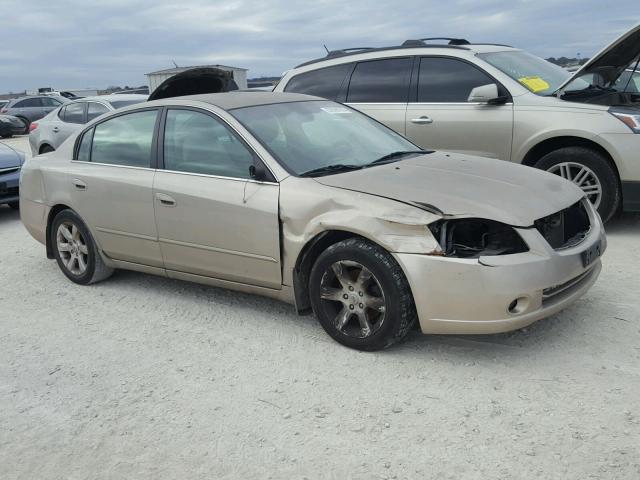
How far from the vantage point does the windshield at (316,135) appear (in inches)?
174

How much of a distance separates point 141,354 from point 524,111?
423cm

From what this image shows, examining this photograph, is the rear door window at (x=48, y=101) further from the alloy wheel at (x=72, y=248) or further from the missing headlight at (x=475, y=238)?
the missing headlight at (x=475, y=238)

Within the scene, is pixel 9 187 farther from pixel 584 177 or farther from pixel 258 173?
pixel 584 177

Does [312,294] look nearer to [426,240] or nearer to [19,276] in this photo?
[426,240]

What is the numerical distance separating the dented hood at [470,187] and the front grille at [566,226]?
0.21ft

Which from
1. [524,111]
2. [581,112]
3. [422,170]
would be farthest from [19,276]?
[581,112]

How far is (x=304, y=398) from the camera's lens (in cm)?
348

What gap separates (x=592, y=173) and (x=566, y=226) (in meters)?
2.28

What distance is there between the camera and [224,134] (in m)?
4.57

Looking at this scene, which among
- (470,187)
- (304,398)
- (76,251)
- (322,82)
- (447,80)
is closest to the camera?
(304,398)

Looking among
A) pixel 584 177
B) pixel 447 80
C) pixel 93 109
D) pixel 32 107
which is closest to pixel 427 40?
pixel 447 80

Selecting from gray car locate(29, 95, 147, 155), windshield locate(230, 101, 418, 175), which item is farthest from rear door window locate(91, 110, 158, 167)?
gray car locate(29, 95, 147, 155)

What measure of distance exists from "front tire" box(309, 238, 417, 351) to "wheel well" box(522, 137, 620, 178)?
129 inches

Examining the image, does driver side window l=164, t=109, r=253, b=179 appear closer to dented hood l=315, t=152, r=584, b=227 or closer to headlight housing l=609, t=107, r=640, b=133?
dented hood l=315, t=152, r=584, b=227
